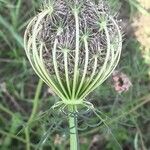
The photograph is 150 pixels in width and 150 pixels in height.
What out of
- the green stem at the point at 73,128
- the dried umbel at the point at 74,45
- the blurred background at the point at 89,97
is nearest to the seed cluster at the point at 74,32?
the dried umbel at the point at 74,45

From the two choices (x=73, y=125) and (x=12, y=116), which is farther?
(x=12, y=116)

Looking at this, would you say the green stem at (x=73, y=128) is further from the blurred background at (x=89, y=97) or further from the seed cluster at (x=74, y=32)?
the blurred background at (x=89, y=97)

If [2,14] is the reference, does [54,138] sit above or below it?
below

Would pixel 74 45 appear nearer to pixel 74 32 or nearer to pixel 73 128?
pixel 74 32

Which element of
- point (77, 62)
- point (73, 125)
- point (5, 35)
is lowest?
point (73, 125)

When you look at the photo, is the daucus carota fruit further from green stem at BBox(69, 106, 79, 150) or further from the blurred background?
the blurred background

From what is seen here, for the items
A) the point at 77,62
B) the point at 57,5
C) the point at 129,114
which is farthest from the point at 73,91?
the point at 129,114

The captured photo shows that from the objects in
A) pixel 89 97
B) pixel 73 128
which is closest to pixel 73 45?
pixel 73 128

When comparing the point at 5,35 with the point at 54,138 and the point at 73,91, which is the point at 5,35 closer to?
the point at 54,138
